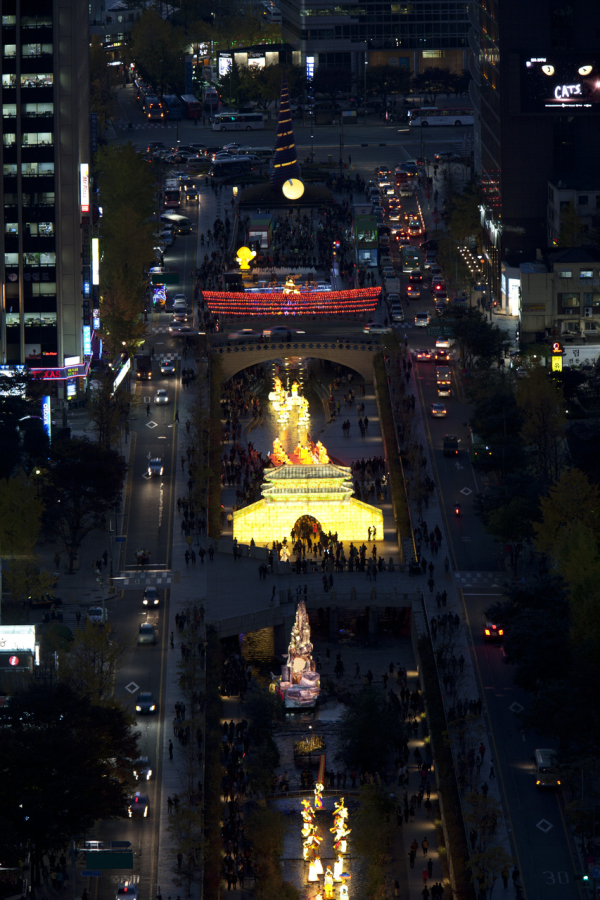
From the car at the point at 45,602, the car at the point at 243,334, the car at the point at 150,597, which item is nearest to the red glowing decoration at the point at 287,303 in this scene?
the car at the point at 243,334

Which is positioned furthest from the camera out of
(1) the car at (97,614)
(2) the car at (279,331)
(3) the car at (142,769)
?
(2) the car at (279,331)

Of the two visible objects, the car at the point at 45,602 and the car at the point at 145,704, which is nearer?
the car at the point at 145,704

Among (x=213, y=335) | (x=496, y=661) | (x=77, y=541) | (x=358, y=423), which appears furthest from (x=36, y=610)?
(x=213, y=335)

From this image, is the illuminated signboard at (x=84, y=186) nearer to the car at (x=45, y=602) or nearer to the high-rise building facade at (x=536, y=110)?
the high-rise building facade at (x=536, y=110)

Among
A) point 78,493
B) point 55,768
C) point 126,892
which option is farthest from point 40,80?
point 126,892

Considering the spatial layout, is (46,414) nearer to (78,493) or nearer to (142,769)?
(78,493)

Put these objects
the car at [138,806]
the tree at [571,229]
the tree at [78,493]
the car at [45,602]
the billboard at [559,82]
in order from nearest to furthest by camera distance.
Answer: the car at [138,806]
the car at [45,602]
the tree at [78,493]
the tree at [571,229]
the billboard at [559,82]

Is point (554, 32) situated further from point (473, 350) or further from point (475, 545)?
point (475, 545)

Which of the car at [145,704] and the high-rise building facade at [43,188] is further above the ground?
the high-rise building facade at [43,188]
